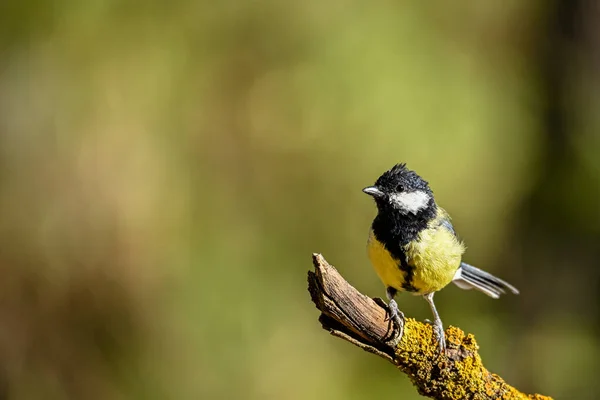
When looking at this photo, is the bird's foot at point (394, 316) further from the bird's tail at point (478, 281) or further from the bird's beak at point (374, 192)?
the bird's tail at point (478, 281)

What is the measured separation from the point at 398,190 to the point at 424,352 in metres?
0.64

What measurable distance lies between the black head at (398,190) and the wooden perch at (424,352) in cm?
51

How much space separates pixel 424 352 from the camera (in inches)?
87.0

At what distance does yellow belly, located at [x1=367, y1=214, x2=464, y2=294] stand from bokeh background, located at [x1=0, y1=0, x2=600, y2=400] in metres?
2.44

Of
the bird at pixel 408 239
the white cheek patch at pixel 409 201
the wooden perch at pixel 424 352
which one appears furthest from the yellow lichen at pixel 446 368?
the white cheek patch at pixel 409 201

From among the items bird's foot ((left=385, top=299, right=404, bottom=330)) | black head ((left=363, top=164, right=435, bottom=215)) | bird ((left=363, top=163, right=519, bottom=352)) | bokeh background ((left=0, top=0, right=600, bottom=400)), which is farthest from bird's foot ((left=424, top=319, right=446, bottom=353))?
bokeh background ((left=0, top=0, right=600, bottom=400))

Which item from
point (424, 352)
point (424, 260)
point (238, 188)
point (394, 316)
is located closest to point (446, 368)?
point (424, 352)

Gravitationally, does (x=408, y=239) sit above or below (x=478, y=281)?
below

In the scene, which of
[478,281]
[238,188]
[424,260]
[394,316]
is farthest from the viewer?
[238,188]

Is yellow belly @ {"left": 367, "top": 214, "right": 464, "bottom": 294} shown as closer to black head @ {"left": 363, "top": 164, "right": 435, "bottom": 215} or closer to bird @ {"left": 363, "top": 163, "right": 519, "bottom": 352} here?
bird @ {"left": 363, "top": 163, "right": 519, "bottom": 352}

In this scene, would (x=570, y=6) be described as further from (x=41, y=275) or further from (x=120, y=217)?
(x=41, y=275)

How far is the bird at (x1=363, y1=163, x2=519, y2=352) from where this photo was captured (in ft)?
8.25

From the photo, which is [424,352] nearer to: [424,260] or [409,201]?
[424,260]

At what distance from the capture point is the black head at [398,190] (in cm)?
254
